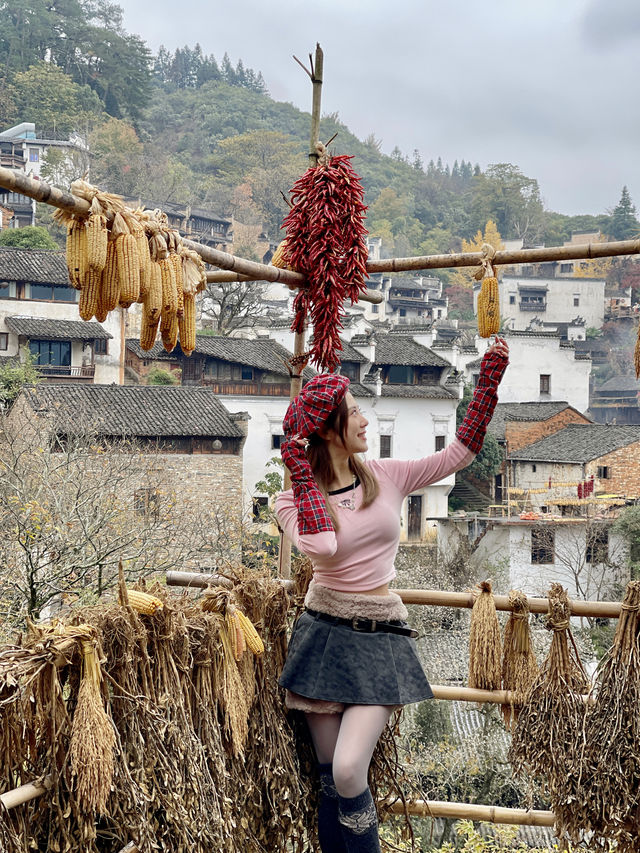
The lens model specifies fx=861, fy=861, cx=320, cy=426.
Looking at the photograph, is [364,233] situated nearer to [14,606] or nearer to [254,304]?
[14,606]

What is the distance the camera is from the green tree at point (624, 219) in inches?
1973

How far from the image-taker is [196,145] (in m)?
54.8

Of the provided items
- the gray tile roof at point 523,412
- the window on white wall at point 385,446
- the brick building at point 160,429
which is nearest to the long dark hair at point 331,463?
the brick building at point 160,429

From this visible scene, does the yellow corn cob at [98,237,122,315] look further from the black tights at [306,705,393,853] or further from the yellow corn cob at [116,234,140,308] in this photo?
the black tights at [306,705,393,853]

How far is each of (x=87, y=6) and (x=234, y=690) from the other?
201ft

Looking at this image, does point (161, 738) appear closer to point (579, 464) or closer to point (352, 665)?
point (352, 665)

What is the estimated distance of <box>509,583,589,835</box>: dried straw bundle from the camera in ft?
8.39

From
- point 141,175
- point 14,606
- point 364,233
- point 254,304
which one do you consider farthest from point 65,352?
point 141,175

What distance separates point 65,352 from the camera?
67.3ft

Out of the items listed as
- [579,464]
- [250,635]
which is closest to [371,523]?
[250,635]

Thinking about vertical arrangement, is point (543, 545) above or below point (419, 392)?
below

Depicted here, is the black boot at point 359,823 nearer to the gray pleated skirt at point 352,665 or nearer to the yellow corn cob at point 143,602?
the gray pleated skirt at point 352,665

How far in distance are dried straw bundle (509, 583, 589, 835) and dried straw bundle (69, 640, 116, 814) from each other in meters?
1.32

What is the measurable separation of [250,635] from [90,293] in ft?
3.37
